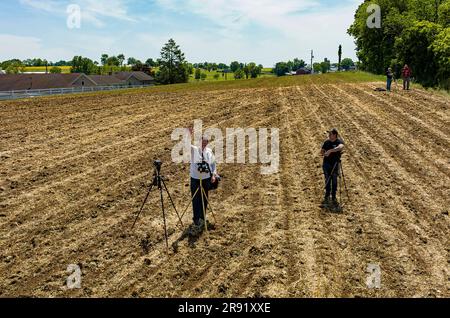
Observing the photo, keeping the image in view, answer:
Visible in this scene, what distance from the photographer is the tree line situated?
103 feet

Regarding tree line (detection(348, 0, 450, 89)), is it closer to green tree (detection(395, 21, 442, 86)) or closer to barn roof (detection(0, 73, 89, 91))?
green tree (detection(395, 21, 442, 86))

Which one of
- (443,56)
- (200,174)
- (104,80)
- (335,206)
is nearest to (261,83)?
(443,56)

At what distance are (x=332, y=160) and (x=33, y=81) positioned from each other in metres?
75.7

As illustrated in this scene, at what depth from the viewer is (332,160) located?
36.7 feet

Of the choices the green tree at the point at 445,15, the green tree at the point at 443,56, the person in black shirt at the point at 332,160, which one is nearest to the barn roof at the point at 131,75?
the green tree at the point at 445,15

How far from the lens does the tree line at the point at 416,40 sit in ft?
103

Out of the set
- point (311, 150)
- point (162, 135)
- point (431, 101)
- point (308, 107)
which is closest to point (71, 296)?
point (311, 150)

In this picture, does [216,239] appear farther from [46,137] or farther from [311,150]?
[46,137]

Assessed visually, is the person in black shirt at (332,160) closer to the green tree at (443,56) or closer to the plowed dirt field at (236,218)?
the plowed dirt field at (236,218)

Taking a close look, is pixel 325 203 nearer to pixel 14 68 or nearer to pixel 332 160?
pixel 332 160

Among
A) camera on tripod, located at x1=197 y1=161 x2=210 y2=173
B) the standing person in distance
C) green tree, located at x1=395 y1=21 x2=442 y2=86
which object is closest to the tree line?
green tree, located at x1=395 y1=21 x2=442 y2=86

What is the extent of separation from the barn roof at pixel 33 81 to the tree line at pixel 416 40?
5703cm

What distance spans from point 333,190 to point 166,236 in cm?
502
